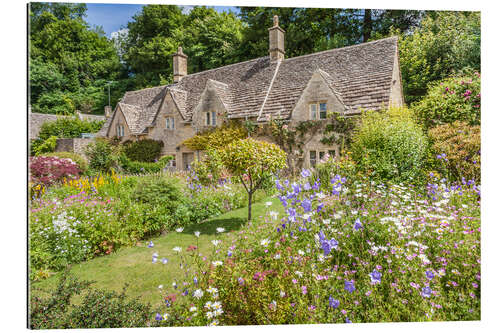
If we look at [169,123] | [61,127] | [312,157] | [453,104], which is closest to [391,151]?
[453,104]

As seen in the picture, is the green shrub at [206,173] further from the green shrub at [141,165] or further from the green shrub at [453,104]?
the green shrub at [453,104]

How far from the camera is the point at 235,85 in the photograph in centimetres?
1672

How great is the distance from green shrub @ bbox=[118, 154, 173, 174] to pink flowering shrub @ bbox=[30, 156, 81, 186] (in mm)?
4948

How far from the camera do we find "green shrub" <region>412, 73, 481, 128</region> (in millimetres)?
7863

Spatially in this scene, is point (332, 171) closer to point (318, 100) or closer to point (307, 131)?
point (307, 131)

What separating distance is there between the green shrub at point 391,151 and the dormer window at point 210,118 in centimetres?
936

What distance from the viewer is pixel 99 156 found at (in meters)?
15.0

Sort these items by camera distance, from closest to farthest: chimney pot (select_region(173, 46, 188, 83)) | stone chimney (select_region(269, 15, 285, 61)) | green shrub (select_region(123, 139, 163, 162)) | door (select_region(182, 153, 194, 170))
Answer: stone chimney (select_region(269, 15, 285, 61))
door (select_region(182, 153, 194, 170))
green shrub (select_region(123, 139, 163, 162))
chimney pot (select_region(173, 46, 188, 83))

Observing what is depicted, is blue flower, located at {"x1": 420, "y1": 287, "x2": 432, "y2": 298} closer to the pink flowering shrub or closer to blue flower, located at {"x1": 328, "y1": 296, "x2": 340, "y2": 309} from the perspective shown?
blue flower, located at {"x1": 328, "y1": 296, "x2": 340, "y2": 309}

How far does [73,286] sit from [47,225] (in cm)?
230

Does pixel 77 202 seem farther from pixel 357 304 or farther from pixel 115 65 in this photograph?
pixel 357 304

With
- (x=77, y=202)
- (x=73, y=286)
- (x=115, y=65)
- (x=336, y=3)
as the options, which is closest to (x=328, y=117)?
(x=336, y=3)

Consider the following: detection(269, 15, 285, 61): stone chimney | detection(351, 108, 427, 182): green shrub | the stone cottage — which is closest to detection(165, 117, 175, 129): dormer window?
the stone cottage

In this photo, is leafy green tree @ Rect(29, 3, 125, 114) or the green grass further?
leafy green tree @ Rect(29, 3, 125, 114)
